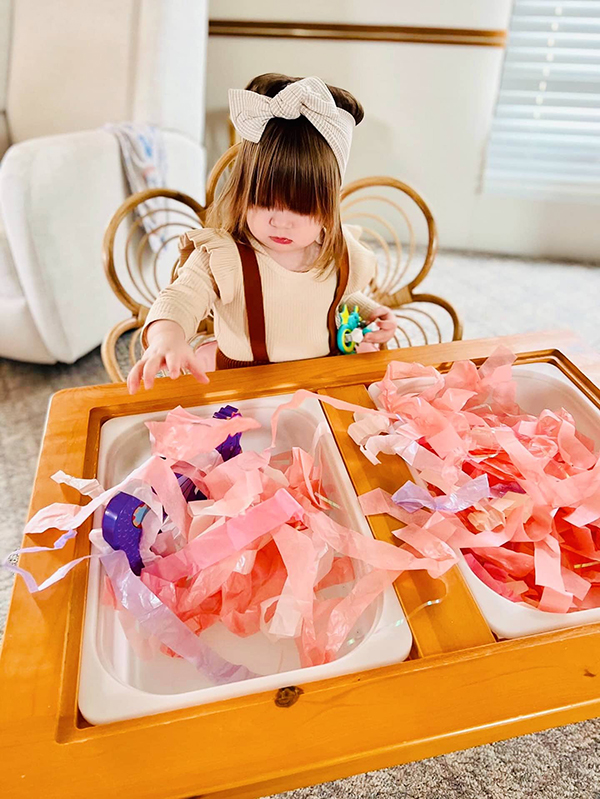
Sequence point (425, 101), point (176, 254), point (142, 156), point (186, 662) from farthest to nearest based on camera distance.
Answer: point (425, 101) → point (176, 254) → point (142, 156) → point (186, 662)

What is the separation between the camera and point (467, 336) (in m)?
2.25

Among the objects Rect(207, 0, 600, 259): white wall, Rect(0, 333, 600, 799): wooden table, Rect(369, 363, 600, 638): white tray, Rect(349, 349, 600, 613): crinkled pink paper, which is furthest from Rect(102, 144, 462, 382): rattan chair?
Rect(0, 333, 600, 799): wooden table

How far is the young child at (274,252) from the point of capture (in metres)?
0.82

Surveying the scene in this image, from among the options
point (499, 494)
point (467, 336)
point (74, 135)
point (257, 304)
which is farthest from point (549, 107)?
point (499, 494)

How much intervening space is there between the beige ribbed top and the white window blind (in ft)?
6.00

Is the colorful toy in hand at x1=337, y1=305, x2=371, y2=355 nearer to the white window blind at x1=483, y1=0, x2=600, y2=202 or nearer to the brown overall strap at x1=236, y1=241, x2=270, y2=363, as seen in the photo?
the brown overall strap at x1=236, y1=241, x2=270, y2=363

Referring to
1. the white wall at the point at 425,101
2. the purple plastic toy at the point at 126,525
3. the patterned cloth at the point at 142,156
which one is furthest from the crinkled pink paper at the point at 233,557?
the white wall at the point at 425,101

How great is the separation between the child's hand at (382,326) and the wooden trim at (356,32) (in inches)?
72.0

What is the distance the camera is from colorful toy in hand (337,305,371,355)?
1.06 meters

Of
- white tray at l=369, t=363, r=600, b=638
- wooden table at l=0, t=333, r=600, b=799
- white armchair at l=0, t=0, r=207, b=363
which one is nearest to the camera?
wooden table at l=0, t=333, r=600, b=799

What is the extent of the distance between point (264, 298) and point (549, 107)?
212 cm

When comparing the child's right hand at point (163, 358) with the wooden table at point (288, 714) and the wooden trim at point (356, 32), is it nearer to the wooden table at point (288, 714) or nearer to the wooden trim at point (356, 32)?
the wooden table at point (288, 714)

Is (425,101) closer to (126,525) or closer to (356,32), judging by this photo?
(356,32)

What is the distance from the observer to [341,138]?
0.85m
